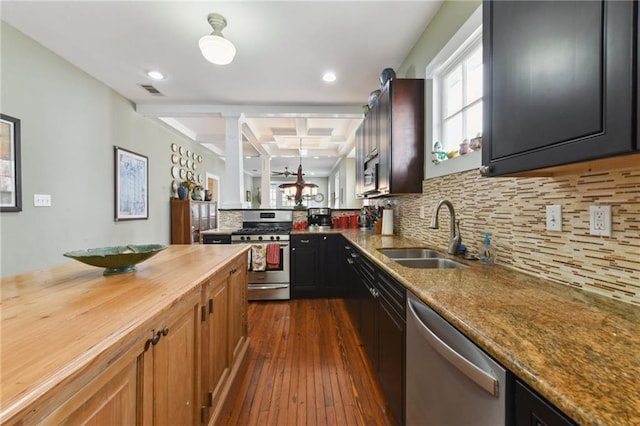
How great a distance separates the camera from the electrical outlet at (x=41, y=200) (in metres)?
2.49

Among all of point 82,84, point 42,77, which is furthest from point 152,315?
point 82,84

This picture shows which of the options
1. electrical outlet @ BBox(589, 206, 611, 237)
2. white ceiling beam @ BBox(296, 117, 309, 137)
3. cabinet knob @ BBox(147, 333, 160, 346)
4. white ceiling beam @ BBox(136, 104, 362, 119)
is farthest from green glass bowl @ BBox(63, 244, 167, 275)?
white ceiling beam @ BBox(296, 117, 309, 137)

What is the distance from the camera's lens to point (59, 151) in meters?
2.73

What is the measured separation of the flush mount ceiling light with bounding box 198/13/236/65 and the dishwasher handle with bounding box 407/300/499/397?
2345 mm

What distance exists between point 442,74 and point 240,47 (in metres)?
1.91

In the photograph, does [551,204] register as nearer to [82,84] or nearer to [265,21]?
[265,21]

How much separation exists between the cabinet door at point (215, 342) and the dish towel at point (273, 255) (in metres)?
1.64

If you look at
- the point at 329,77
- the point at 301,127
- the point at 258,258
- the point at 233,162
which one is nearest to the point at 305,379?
the point at 258,258

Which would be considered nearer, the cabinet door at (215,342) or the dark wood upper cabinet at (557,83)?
the dark wood upper cabinet at (557,83)

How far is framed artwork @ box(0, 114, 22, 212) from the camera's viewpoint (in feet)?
7.23

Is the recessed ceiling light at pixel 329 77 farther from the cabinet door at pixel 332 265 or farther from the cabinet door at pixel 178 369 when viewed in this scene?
the cabinet door at pixel 178 369

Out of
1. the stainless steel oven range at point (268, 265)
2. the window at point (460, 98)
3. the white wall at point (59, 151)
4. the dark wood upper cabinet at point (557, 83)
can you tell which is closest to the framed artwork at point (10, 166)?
the white wall at point (59, 151)

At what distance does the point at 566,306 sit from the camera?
2.85 feet

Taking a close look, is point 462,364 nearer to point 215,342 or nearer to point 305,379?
point 215,342
